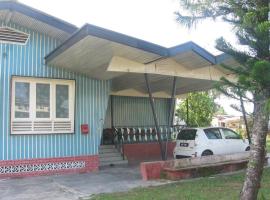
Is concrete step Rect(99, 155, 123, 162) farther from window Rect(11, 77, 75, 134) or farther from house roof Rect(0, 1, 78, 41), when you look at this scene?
house roof Rect(0, 1, 78, 41)

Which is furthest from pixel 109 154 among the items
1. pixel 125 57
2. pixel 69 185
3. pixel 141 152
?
pixel 125 57

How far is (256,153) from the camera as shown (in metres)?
5.49

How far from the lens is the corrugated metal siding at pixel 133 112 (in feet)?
61.8

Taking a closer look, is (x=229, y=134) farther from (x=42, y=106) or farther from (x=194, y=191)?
(x=42, y=106)

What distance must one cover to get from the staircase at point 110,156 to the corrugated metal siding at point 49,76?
2191 millimetres

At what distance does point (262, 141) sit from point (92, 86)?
875 cm

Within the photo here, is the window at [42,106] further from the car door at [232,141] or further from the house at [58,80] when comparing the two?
the car door at [232,141]

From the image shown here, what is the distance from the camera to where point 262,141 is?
216 inches

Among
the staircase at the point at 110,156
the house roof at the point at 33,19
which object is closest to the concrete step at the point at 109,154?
the staircase at the point at 110,156

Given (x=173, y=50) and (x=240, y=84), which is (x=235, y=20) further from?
(x=173, y=50)

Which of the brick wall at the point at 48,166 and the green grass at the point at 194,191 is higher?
the brick wall at the point at 48,166

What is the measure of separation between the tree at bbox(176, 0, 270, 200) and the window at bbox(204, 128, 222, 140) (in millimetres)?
8129

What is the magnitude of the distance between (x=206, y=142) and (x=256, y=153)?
864 centimetres

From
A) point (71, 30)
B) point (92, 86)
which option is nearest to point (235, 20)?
point (71, 30)
